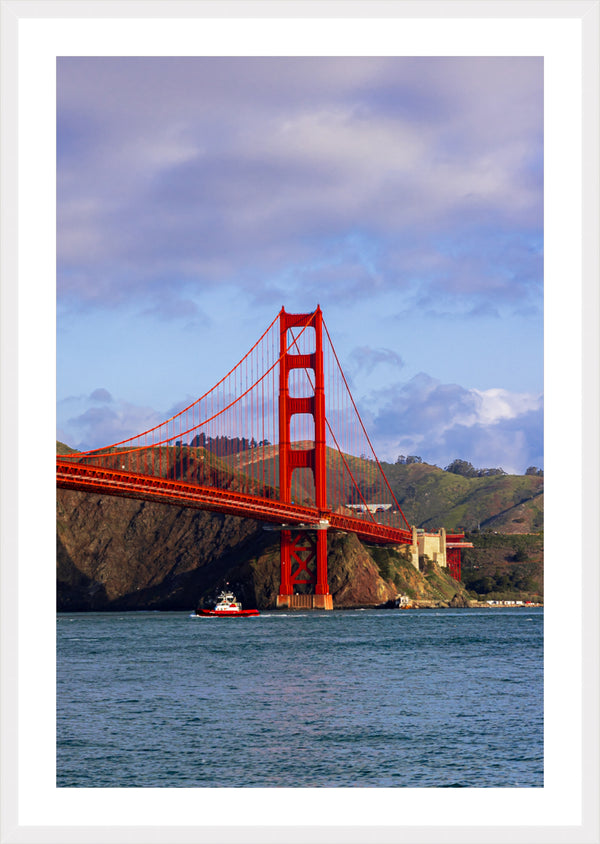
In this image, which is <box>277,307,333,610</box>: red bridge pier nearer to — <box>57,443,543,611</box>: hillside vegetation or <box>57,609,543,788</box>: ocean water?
<box>57,443,543,611</box>: hillside vegetation

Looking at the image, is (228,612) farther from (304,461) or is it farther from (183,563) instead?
(183,563)

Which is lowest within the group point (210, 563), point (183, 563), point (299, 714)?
point (183, 563)

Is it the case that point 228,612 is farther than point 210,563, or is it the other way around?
point 210,563

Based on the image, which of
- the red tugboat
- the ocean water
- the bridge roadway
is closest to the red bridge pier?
the bridge roadway

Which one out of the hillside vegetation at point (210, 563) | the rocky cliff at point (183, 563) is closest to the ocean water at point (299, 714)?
the rocky cliff at point (183, 563)

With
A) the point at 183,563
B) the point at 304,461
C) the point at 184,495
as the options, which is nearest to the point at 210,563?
the point at 183,563
